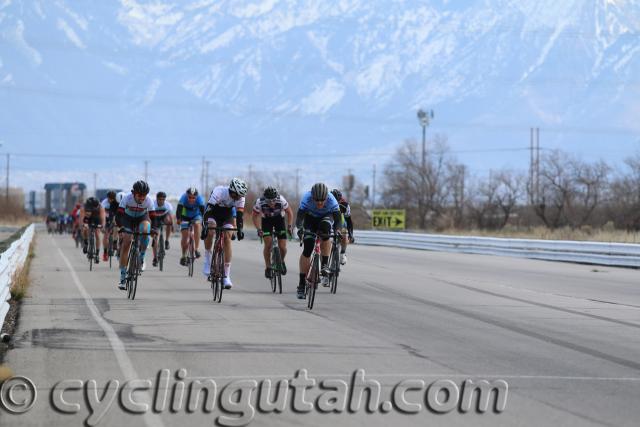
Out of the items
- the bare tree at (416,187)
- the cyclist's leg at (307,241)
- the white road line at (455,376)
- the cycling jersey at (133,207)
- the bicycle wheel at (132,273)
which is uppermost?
the bare tree at (416,187)

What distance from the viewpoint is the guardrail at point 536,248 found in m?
30.0

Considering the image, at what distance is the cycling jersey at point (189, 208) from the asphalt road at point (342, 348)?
2.47 meters

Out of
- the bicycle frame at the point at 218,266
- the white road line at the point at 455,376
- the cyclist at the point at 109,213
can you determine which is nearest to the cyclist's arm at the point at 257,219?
the bicycle frame at the point at 218,266

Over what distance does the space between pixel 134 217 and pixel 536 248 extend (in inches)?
772

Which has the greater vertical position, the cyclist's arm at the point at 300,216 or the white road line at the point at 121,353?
the cyclist's arm at the point at 300,216

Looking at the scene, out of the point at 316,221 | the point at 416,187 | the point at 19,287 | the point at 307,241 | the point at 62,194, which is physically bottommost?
the point at 19,287

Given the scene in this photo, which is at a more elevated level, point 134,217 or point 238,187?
point 238,187

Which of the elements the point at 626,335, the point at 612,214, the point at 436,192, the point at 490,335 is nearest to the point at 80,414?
the point at 490,335

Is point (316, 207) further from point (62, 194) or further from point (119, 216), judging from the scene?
point (62, 194)

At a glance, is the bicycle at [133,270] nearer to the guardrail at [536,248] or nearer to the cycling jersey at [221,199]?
the cycling jersey at [221,199]

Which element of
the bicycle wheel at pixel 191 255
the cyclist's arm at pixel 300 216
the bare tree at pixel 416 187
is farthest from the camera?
the bare tree at pixel 416 187

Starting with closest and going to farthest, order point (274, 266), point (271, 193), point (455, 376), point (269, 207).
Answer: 1. point (455, 376)
2. point (271, 193)
3. point (269, 207)
4. point (274, 266)

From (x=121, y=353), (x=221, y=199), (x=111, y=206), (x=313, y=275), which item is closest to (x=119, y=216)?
(x=221, y=199)

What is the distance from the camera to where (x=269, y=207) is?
17.9 m
